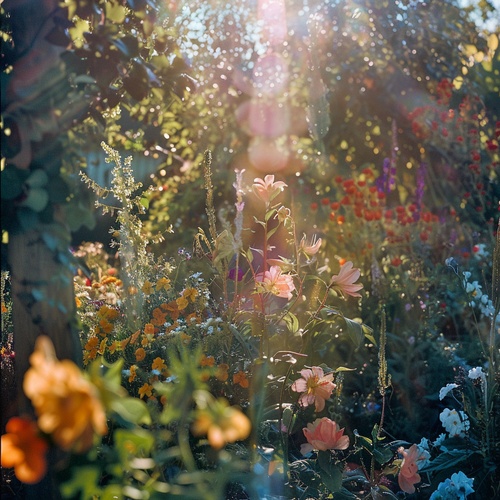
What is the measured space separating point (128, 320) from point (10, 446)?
1.69m

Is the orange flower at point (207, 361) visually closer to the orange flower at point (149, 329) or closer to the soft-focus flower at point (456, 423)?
the orange flower at point (149, 329)

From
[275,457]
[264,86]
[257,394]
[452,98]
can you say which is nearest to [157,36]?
[257,394]

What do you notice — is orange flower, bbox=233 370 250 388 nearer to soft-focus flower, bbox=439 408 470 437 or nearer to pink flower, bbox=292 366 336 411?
pink flower, bbox=292 366 336 411

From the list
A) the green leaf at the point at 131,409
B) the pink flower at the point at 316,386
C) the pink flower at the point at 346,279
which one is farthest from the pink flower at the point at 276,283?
the green leaf at the point at 131,409

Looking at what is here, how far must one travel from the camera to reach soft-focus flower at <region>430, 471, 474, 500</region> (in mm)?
2090

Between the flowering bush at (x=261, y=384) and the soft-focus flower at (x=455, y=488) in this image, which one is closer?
the flowering bush at (x=261, y=384)

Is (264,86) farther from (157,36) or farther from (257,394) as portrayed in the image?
(257,394)

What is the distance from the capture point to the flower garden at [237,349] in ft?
3.63

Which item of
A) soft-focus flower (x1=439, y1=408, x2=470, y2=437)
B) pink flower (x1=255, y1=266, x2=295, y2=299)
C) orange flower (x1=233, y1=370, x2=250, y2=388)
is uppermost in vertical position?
pink flower (x1=255, y1=266, x2=295, y2=299)

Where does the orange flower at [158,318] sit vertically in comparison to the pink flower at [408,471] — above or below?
above

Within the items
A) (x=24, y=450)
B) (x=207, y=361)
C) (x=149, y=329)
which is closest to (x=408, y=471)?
(x=207, y=361)

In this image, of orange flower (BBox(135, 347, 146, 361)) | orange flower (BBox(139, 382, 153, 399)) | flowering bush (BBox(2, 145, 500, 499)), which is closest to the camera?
flowering bush (BBox(2, 145, 500, 499))

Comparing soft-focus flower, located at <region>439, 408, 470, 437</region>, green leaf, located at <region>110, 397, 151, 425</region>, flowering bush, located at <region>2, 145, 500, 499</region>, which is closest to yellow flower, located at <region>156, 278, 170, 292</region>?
flowering bush, located at <region>2, 145, 500, 499</region>

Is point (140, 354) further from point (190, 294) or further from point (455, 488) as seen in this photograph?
point (455, 488)
